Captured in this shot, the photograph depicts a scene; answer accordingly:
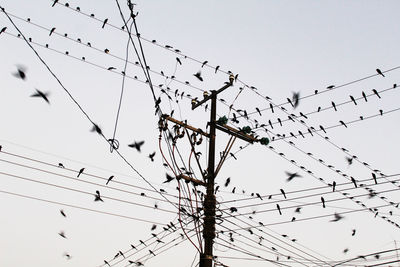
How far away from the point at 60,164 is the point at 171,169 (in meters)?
2.52

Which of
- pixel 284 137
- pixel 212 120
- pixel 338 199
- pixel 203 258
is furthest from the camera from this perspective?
pixel 284 137

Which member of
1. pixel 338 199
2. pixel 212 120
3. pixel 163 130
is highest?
pixel 212 120

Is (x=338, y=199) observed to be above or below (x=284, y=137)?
below

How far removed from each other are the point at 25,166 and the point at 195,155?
3.84m

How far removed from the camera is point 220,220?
8.86m

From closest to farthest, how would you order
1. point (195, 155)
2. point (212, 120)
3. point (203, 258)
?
point (203, 258)
point (195, 155)
point (212, 120)

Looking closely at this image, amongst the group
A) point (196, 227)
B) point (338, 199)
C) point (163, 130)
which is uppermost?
point (163, 130)

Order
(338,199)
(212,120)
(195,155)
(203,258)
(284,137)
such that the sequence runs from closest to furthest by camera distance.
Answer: (203,258), (338,199), (195,155), (212,120), (284,137)

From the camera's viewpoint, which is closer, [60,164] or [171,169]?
[60,164]

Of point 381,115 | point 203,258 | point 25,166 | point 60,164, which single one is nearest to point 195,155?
point 203,258

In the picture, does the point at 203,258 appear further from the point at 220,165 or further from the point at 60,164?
the point at 60,164

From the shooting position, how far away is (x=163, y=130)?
8703mm

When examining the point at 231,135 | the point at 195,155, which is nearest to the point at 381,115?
the point at 231,135

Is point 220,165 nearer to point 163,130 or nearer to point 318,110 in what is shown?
point 163,130
